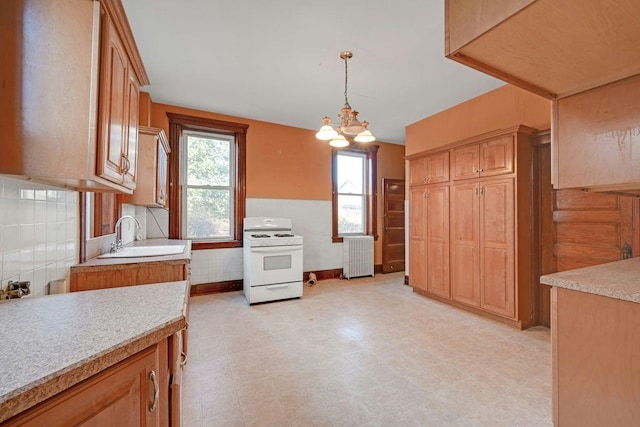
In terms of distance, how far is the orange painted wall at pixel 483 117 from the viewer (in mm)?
2988

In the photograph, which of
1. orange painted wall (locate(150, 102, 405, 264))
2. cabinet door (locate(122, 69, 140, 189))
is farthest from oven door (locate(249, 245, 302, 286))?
cabinet door (locate(122, 69, 140, 189))

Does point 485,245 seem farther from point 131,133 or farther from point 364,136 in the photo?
point 131,133

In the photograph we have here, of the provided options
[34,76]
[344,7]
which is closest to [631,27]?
[344,7]

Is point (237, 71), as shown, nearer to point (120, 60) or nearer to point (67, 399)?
point (120, 60)

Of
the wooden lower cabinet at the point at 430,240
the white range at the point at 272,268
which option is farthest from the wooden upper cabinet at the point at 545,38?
the white range at the point at 272,268

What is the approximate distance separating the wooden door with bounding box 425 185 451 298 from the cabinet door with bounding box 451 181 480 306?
0.10 meters

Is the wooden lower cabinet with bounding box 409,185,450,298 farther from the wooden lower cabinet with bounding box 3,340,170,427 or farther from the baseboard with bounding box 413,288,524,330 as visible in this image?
the wooden lower cabinet with bounding box 3,340,170,427

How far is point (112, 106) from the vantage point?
1258 millimetres

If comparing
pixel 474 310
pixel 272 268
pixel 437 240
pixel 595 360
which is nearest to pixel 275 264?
pixel 272 268

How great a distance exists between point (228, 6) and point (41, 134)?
173cm

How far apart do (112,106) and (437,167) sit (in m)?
3.51

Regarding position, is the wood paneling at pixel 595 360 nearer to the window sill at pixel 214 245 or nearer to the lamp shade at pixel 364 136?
the lamp shade at pixel 364 136

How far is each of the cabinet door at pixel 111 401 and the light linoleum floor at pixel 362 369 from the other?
981 mm

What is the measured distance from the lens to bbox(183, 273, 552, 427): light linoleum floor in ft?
5.41
